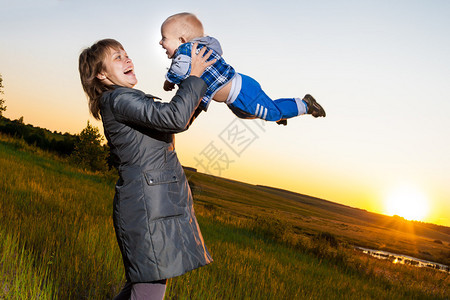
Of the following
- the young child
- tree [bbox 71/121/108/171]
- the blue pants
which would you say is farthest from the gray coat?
tree [bbox 71/121/108/171]

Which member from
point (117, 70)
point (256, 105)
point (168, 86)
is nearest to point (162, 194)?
point (117, 70)

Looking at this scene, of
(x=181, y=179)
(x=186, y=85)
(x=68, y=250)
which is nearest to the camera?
(x=186, y=85)

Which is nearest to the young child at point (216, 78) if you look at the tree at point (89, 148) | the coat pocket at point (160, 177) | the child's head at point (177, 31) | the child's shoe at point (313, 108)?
the child's head at point (177, 31)

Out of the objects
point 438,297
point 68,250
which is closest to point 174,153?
point 68,250

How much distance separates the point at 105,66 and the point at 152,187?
2.77ft

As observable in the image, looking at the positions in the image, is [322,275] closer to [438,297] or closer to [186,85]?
[438,297]

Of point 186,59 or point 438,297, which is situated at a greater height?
point 186,59

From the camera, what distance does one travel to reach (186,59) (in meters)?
2.26

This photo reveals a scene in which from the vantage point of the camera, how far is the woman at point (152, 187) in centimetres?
184

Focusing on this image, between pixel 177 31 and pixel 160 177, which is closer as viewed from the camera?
pixel 160 177

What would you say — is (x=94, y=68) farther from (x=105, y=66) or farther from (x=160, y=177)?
(x=160, y=177)

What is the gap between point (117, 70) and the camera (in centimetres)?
213

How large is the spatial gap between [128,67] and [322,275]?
6.93 meters

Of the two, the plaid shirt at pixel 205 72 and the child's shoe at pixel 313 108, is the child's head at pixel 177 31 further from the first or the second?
the child's shoe at pixel 313 108
